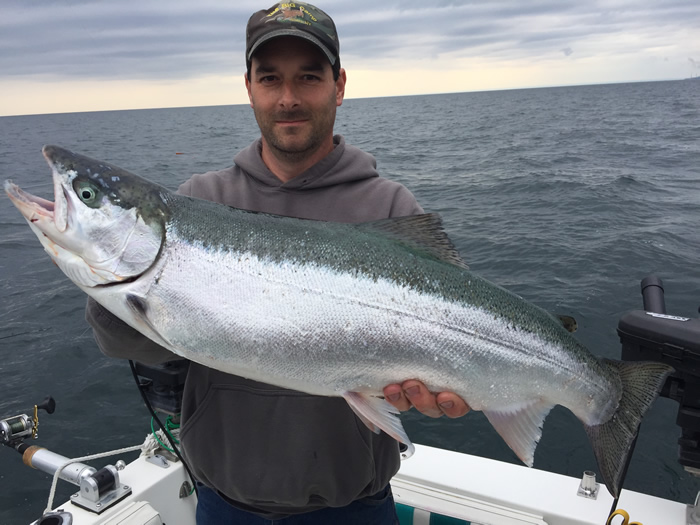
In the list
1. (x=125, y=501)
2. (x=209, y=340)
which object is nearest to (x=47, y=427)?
(x=125, y=501)

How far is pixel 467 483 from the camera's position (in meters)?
3.98

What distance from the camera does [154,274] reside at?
2.44 metres

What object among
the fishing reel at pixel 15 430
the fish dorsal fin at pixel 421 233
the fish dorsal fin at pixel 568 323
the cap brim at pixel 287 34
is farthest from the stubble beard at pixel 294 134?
the fishing reel at pixel 15 430

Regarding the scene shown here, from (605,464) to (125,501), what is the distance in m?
3.35

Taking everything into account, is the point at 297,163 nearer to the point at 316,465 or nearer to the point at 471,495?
the point at 316,465

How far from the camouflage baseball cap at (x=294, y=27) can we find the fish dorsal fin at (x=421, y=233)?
1.08m

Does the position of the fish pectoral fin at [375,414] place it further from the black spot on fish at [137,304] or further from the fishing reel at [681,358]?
the fishing reel at [681,358]

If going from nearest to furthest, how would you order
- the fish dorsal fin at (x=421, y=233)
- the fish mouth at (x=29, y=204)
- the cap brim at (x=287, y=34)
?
the fish mouth at (x=29, y=204)
the fish dorsal fin at (x=421, y=233)
the cap brim at (x=287, y=34)

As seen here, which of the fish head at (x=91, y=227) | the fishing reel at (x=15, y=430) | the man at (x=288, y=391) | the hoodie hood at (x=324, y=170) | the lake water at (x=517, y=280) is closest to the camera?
the fish head at (x=91, y=227)

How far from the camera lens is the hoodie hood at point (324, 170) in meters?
2.99

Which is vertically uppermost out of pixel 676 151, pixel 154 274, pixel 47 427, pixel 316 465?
pixel 676 151

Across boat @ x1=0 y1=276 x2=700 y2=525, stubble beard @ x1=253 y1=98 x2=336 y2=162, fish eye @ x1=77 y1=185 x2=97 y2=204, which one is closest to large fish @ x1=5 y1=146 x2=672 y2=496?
fish eye @ x1=77 y1=185 x2=97 y2=204

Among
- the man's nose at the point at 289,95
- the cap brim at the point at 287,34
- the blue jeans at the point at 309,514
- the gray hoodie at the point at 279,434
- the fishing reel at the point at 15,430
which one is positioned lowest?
the fishing reel at the point at 15,430

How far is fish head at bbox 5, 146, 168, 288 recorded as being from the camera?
93.4 inches
